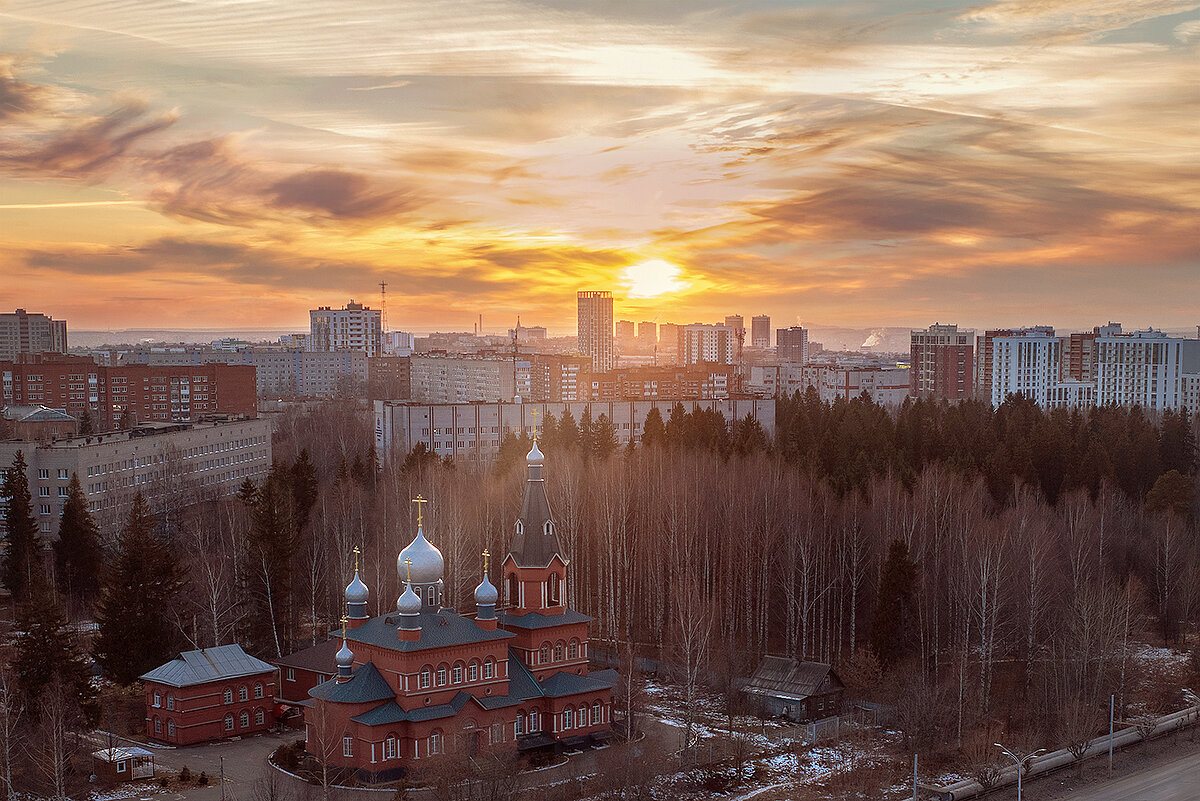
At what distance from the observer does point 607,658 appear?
4128cm

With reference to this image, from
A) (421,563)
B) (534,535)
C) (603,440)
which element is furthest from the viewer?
(603,440)

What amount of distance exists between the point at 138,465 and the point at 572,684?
34.9 m

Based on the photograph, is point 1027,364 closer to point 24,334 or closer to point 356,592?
point 356,592

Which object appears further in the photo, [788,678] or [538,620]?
[788,678]

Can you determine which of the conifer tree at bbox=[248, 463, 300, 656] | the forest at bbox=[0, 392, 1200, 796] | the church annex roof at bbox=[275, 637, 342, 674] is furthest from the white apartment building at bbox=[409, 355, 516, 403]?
the church annex roof at bbox=[275, 637, 342, 674]

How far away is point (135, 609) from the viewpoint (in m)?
34.7

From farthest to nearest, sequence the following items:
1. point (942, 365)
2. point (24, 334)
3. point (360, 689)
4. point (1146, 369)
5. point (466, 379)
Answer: point (24, 334), point (942, 365), point (466, 379), point (1146, 369), point (360, 689)

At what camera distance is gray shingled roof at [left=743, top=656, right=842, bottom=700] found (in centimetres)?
3466

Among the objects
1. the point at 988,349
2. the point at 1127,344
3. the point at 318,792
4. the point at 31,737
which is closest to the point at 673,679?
the point at 318,792

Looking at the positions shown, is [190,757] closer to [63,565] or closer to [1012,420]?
[63,565]

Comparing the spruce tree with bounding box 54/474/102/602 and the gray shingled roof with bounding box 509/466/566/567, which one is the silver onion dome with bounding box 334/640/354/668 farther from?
the spruce tree with bounding box 54/474/102/602

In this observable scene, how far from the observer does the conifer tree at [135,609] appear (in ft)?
113

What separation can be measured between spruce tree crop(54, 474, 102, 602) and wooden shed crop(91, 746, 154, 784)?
16076 millimetres

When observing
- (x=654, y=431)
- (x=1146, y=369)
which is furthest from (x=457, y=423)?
(x=1146, y=369)
